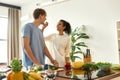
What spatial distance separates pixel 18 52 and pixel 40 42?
12.7 ft

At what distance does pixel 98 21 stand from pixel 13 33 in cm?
295

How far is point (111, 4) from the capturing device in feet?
12.2

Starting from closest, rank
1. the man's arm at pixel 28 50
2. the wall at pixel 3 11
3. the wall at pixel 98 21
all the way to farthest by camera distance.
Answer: the man's arm at pixel 28 50
the wall at pixel 98 21
the wall at pixel 3 11

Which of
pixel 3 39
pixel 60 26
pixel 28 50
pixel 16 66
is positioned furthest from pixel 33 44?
pixel 3 39

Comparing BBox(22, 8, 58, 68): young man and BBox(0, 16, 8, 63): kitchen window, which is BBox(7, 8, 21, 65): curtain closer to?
BBox(0, 16, 8, 63): kitchen window

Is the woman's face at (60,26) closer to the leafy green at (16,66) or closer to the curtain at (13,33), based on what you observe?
the leafy green at (16,66)

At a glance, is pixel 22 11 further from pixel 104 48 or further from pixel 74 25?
pixel 104 48

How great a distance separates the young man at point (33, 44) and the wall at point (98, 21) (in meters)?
1.91

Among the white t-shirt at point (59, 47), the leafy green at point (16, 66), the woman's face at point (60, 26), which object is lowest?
the leafy green at point (16, 66)

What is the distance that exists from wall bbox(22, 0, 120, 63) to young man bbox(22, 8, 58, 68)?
1912 mm

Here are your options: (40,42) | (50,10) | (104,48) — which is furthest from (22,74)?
(50,10)

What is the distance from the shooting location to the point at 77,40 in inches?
167

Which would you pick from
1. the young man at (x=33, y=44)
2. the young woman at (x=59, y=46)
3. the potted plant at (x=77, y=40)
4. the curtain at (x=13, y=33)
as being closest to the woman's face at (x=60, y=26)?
the young woman at (x=59, y=46)

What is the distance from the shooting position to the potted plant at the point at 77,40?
4084 mm
